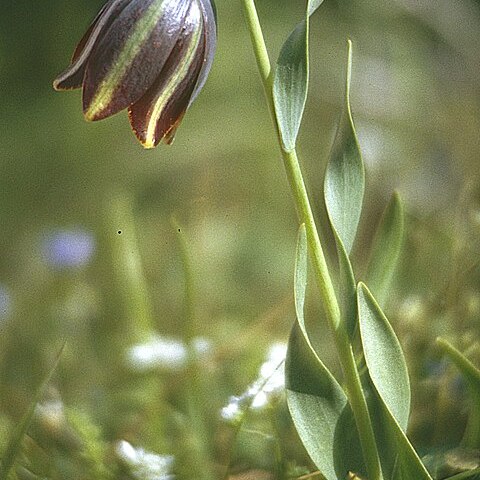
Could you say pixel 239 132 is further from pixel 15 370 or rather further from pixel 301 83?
pixel 301 83

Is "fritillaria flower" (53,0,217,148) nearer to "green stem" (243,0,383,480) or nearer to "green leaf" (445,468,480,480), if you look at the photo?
"green stem" (243,0,383,480)

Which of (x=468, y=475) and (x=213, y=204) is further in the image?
(x=213, y=204)

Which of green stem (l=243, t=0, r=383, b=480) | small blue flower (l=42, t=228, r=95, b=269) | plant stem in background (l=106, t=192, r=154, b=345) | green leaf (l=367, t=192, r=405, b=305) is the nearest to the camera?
green stem (l=243, t=0, r=383, b=480)

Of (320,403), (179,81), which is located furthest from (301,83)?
(320,403)

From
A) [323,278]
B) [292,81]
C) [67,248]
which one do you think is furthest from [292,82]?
[67,248]

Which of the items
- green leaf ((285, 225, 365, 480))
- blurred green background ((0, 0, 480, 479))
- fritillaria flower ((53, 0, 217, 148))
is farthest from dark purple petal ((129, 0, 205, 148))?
blurred green background ((0, 0, 480, 479))

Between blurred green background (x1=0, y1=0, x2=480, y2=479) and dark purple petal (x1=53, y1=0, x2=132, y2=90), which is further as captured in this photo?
blurred green background (x1=0, y1=0, x2=480, y2=479)

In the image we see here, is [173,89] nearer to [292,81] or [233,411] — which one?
[292,81]
